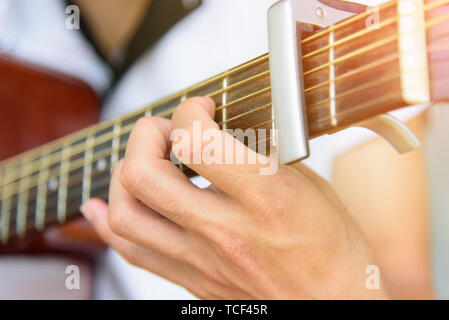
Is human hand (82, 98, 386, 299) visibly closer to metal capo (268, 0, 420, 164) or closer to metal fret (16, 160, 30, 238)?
metal capo (268, 0, 420, 164)

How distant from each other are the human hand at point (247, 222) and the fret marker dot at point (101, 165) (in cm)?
14

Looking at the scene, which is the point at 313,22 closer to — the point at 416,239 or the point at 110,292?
the point at 416,239

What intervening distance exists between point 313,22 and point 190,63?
0.32m

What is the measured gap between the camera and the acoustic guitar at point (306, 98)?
0.26 meters

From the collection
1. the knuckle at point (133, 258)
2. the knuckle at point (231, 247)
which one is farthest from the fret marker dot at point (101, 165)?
the knuckle at point (231, 247)

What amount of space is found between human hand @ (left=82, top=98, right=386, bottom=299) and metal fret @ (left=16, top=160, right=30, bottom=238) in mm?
370

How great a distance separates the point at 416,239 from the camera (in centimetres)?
46

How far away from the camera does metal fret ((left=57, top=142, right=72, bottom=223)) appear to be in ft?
2.03

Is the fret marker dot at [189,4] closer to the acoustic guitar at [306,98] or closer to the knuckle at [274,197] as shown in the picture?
→ the acoustic guitar at [306,98]

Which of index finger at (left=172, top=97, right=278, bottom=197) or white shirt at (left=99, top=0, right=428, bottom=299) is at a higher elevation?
white shirt at (left=99, top=0, right=428, bottom=299)

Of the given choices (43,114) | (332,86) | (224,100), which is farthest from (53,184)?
(332,86)

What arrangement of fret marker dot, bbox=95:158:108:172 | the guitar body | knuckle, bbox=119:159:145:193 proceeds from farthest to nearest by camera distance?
the guitar body
fret marker dot, bbox=95:158:108:172
knuckle, bbox=119:159:145:193

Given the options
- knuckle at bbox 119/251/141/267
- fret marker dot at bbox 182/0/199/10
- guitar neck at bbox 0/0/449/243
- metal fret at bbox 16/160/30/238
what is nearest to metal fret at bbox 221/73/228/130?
guitar neck at bbox 0/0/449/243

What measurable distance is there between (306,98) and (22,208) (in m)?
0.56
